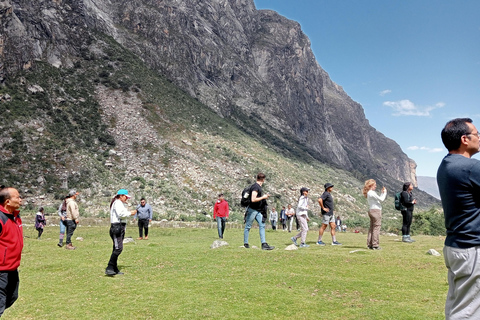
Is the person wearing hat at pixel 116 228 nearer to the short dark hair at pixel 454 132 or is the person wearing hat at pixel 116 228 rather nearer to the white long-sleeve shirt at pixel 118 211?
the white long-sleeve shirt at pixel 118 211

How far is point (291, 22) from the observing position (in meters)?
178

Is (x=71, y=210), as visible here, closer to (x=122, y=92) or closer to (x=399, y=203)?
(x=399, y=203)

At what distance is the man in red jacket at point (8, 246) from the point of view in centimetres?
552

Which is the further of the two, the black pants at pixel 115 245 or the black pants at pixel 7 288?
the black pants at pixel 115 245

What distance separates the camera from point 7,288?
5.63 m

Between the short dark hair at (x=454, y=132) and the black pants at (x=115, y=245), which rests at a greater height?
the short dark hair at (x=454, y=132)

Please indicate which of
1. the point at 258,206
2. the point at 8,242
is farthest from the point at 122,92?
the point at 8,242

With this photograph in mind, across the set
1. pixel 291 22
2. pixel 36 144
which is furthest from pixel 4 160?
pixel 291 22

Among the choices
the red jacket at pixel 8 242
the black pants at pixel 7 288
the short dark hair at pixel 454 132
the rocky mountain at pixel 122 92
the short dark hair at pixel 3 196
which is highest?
the rocky mountain at pixel 122 92

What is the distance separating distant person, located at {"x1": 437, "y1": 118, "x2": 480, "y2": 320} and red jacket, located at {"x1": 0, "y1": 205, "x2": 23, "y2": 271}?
6288mm

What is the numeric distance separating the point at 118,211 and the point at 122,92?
2688 inches

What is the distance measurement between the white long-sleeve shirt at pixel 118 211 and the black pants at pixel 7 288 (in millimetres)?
4302

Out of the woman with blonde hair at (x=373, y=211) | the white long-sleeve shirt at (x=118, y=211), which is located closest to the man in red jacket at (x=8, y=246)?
the white long-sleeve shirt at (x=118, y=211)

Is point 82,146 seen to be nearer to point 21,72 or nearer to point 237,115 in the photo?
point 21,72
